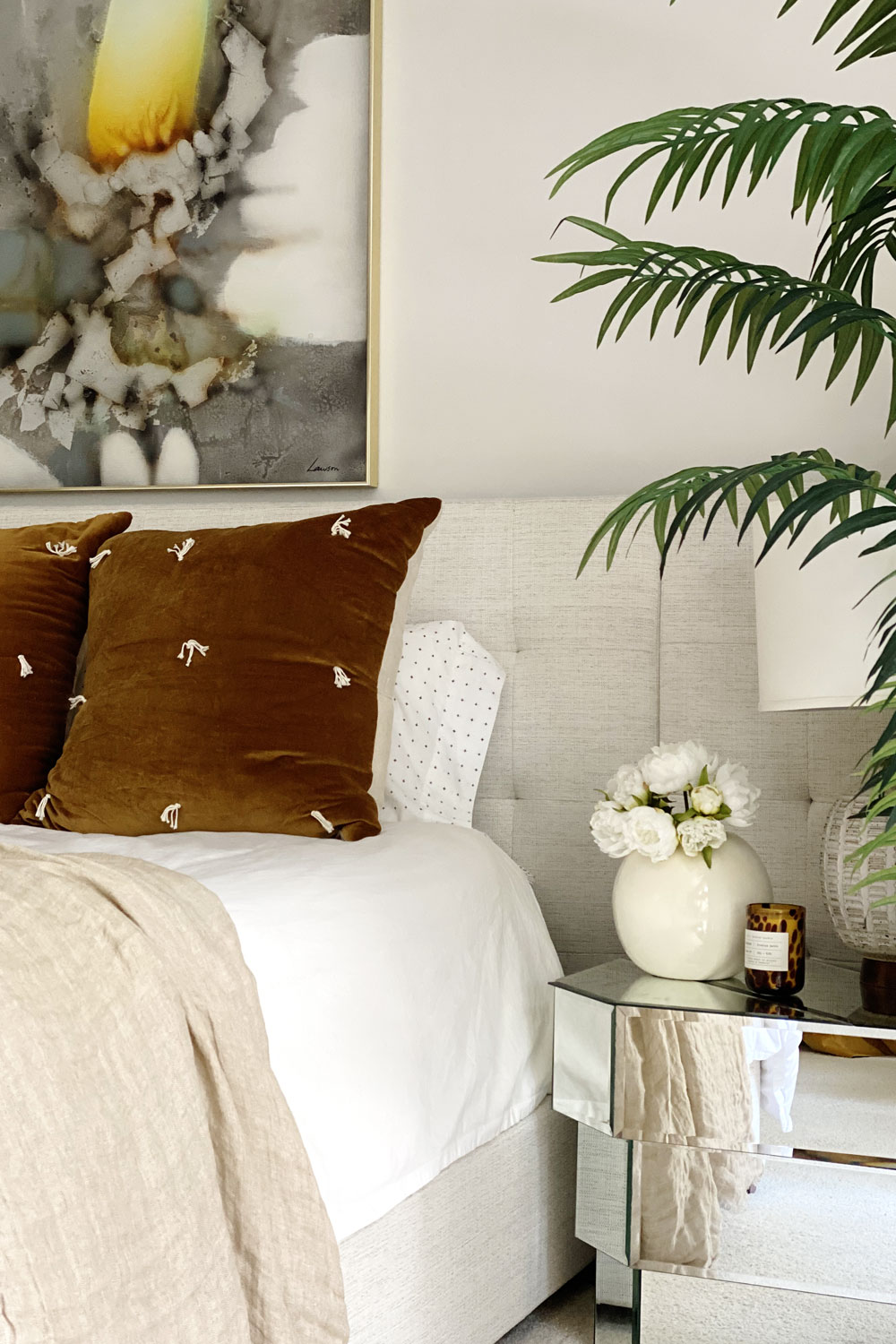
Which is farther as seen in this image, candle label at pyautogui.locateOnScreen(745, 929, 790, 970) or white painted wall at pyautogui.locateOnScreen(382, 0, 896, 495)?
white painted wall at pyautogui.locateOnScreen(382, 0, 896, 495)

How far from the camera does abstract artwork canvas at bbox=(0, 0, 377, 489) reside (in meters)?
2.40

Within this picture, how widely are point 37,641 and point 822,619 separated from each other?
1.15 metres

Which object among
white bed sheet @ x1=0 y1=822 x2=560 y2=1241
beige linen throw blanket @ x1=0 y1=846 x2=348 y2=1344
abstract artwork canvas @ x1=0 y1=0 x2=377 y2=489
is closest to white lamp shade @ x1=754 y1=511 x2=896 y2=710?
white bed sheet @ x1=0 y1=822 x2=560 y2=1241

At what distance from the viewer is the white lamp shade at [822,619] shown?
1454 millimetres

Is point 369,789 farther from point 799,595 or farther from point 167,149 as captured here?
point 167,149

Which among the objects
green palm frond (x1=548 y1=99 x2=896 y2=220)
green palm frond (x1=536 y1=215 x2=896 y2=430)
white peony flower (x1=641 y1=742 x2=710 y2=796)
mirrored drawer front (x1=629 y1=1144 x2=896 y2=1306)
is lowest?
mirrored drawer front (x1=629 y1=1144 x2=896 y2=1306)

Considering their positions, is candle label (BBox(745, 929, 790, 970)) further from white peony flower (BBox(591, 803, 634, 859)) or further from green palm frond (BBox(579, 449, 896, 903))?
green palm frond (BBox(579, 449, 896, 903))

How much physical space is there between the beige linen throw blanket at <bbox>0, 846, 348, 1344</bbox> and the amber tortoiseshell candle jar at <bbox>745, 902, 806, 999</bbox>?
65 centimetres

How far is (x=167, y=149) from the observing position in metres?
2.51

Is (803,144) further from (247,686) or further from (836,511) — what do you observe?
(247,686)

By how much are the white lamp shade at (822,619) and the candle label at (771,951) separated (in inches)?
10.7

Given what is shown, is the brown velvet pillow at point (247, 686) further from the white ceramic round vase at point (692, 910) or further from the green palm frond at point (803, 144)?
the green palm frond at point (803, 144)

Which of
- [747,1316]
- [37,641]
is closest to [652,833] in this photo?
[747,1316]

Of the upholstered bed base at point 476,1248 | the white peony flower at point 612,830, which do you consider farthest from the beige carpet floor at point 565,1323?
the white peony flower at point 612,830
